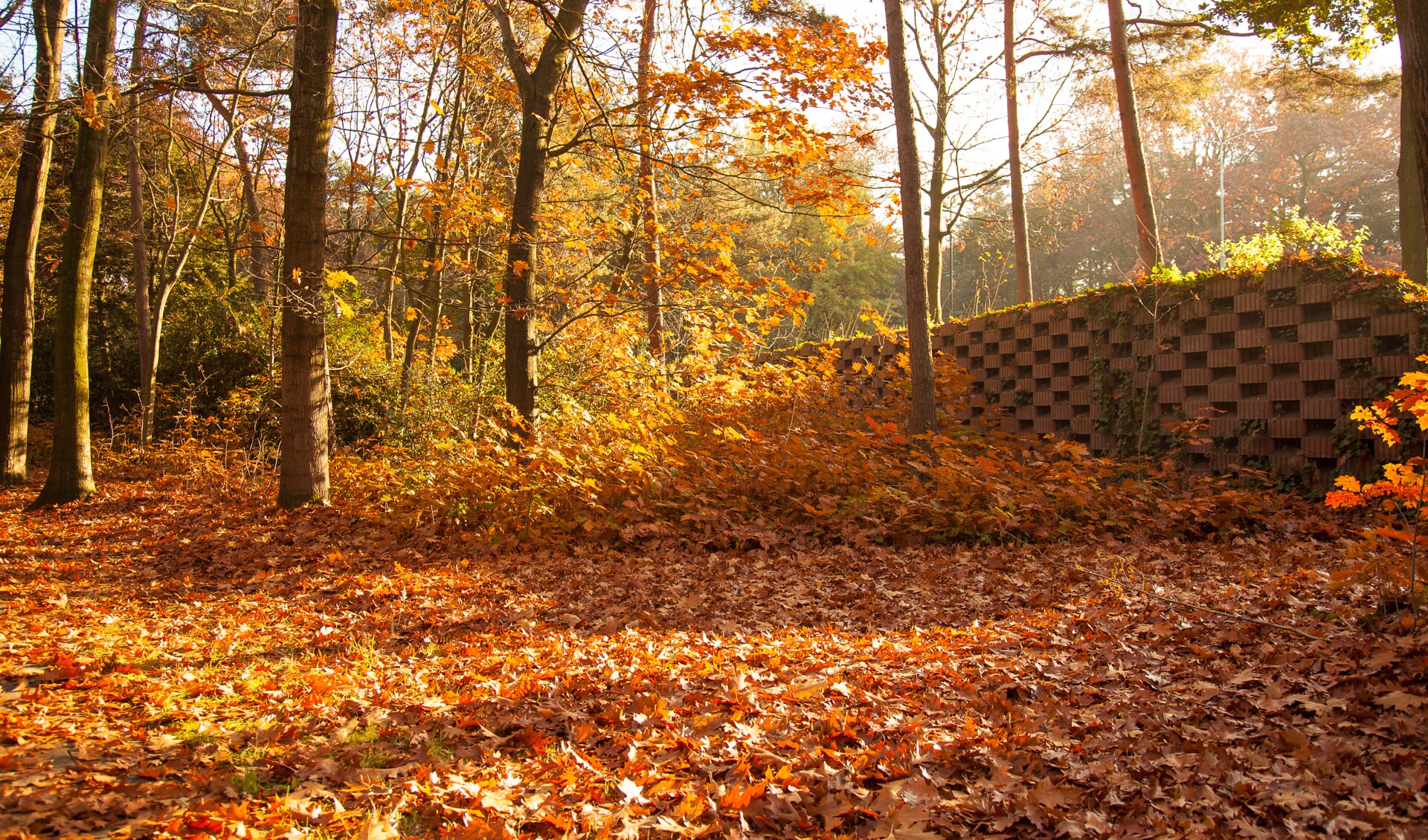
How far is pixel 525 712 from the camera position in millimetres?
3277

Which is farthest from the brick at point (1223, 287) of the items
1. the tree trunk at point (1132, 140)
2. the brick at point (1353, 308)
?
the tree trunk at point (1132, 140)

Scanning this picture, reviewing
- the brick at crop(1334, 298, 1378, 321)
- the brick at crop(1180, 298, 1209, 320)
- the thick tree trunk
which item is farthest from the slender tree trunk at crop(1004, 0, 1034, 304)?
the brick at crop(1334, 298, 1378, 321)

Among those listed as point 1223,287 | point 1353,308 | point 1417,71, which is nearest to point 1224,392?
point 1223,287

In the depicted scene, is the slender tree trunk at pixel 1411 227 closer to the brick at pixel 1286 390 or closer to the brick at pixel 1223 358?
the brick at pixel 1223 358

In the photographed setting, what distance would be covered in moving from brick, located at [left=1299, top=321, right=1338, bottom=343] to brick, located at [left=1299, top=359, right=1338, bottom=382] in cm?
18

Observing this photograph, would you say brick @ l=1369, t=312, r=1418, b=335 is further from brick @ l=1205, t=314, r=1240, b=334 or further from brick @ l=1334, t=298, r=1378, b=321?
brick @ l=1205, t=314, r=1240, b=334

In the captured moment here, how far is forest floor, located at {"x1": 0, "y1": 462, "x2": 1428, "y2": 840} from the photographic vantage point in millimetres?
2381

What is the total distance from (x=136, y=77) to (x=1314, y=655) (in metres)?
12.8

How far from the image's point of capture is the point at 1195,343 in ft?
26.1

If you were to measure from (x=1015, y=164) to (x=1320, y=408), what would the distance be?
8.94 metres

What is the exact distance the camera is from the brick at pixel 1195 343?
7.85 m

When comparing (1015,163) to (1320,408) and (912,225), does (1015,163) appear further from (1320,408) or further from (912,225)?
(1320,408)

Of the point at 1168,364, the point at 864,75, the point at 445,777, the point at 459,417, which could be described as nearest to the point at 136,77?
the point at 459,417

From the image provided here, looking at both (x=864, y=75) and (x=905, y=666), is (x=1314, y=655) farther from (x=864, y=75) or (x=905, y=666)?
(x=864, y=75)
